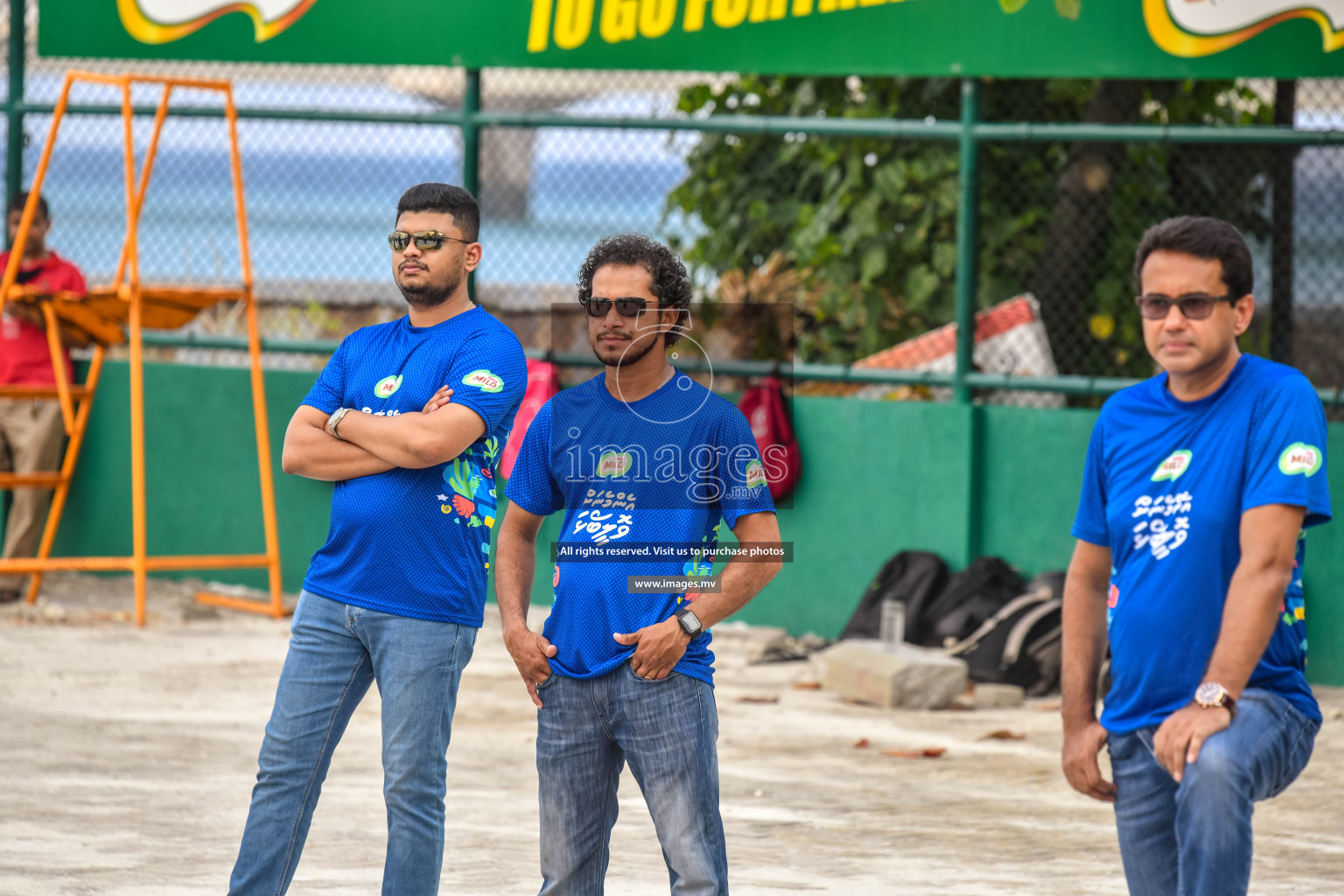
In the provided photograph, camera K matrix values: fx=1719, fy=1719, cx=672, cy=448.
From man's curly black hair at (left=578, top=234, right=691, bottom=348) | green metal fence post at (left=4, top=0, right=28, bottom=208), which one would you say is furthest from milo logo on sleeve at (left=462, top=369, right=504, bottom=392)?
green metal fence post at (left=4, top=0, right=28, bottom=208)

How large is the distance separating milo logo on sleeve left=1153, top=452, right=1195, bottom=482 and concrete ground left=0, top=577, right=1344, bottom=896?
89.6 inches

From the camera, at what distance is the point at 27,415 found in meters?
10.4

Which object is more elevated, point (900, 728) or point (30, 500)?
point (30, 500)

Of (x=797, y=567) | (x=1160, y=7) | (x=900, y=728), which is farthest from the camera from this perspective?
(x=797, y=567)

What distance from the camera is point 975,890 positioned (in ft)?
16.9

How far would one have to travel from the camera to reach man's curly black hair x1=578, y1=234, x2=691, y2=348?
12.2 ft

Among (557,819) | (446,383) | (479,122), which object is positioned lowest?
(557,819)

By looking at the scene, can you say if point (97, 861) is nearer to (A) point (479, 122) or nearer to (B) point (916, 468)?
(B) point (916, 468)

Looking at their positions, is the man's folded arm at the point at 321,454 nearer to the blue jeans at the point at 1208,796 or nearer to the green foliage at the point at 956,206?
the blue jeans at the point at 1208,796

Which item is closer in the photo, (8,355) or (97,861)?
(97,861)

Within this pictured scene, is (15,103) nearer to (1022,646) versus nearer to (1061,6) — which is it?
(1061,6)

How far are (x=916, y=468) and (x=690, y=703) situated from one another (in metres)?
5.75

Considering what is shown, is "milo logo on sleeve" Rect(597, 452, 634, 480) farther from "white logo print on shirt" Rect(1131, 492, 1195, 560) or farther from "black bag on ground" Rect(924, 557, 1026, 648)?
"black bag on ground" Rect(924, 557, 1026, 648)

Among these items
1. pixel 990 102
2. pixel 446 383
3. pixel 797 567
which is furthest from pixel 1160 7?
pixel 446 383
